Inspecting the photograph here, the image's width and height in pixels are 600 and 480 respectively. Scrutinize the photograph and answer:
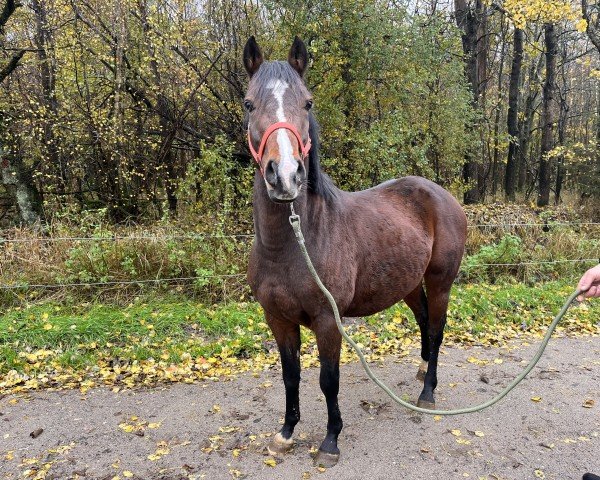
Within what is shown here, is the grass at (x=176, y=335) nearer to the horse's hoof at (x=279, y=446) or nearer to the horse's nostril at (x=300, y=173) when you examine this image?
the horse's hoof at (x=279, y=446)

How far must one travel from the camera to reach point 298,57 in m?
2.44

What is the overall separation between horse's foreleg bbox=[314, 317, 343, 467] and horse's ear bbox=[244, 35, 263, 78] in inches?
59.3

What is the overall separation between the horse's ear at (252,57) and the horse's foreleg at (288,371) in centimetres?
151

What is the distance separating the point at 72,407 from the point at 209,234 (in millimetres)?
3430

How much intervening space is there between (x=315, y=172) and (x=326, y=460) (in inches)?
72.2

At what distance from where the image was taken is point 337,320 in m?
2.42

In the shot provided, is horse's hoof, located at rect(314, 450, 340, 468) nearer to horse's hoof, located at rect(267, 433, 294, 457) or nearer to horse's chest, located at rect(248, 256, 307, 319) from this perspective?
horse's hoof, located at rect(267, 433, 294, 457)

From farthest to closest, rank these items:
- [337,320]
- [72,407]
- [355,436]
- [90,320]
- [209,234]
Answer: [209,234]
[90,320]
[72,407]
[355,436]
[337,320]

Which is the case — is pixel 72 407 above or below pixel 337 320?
below

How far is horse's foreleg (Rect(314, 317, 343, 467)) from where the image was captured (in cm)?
255

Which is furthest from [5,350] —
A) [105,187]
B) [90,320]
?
[105,187]

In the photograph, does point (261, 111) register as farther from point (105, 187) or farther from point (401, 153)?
point (105, 187)

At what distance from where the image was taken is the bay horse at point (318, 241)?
2.14 metres

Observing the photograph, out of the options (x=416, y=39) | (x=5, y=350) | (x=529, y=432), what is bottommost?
(x=529, y=432)
